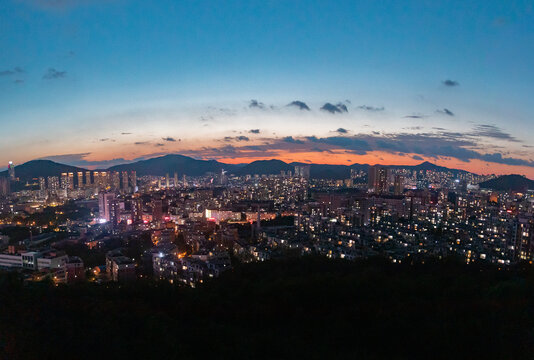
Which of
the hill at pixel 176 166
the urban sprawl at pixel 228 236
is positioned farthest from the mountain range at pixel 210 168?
the urban sprawl at pixel 228 236

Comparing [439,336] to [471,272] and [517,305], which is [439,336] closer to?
[517,305]

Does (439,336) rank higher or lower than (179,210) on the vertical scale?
higher

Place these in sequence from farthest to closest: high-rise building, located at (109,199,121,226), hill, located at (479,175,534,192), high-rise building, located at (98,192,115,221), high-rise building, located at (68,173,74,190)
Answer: high-rise building, located at (68,173,74,190)
hill, located at (479,175,534,192)
high-rise building, located at (98,192,115,221)
high-rise building, located at (109,199,121,226)

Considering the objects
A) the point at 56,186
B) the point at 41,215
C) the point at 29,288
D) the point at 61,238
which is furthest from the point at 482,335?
the point at 56,186

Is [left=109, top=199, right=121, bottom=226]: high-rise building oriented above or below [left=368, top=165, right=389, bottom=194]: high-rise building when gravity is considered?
below

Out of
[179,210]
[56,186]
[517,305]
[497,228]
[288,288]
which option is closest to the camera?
[517,305]

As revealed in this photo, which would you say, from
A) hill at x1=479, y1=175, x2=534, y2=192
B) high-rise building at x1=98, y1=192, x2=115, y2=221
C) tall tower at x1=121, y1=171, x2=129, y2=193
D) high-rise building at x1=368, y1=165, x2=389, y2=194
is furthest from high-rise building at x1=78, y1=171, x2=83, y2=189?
hill at x1=479, y1=175, x2=534, y2=192

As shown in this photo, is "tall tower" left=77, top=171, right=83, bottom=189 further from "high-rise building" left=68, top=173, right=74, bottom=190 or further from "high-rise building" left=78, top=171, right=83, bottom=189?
"high-rise building" left=68, top=173, right=74, bottom=190
